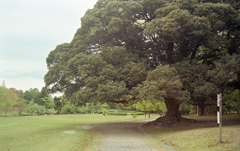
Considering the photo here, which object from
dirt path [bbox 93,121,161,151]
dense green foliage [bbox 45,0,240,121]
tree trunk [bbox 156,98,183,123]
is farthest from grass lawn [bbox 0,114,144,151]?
tree trunk [bbox 156,98,183,123]

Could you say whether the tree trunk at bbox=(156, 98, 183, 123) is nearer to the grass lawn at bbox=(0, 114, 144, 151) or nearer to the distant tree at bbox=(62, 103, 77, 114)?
the grass lawn at bbox=(0, 114, 144, 151)

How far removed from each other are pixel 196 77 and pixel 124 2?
9108mm

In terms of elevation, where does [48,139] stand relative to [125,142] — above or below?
below

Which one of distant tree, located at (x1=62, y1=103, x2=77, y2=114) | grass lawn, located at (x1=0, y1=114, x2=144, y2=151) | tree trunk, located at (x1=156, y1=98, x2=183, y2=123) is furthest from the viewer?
distant tree, located at (x1=62, y1=103, x2=77, y2=114)

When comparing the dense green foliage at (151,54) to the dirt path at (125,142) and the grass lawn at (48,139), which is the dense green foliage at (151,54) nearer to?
the dirt path at (125,142)

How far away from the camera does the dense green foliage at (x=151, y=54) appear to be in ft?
54.4

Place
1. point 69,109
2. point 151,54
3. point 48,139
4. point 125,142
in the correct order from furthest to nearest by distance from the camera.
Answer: point 69,109, point 151,54, point 48,139, point 125,142

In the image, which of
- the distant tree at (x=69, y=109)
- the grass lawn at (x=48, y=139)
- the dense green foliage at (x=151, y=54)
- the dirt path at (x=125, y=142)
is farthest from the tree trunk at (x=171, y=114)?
the distant tree at (x=69, y=109)

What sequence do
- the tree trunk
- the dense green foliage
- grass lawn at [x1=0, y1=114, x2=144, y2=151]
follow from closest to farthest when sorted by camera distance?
grass lawn at [x1=0, y1=114, x2=144, y2=151] → the dense green foliage → the tree trunk

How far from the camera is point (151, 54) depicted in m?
22.3

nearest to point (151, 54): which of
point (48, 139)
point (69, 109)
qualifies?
point (48, 139)

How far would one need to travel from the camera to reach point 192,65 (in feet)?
60.7

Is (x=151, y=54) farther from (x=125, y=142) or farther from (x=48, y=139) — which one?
(x=48, y=139)

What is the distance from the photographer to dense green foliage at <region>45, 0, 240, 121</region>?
16594 mm
